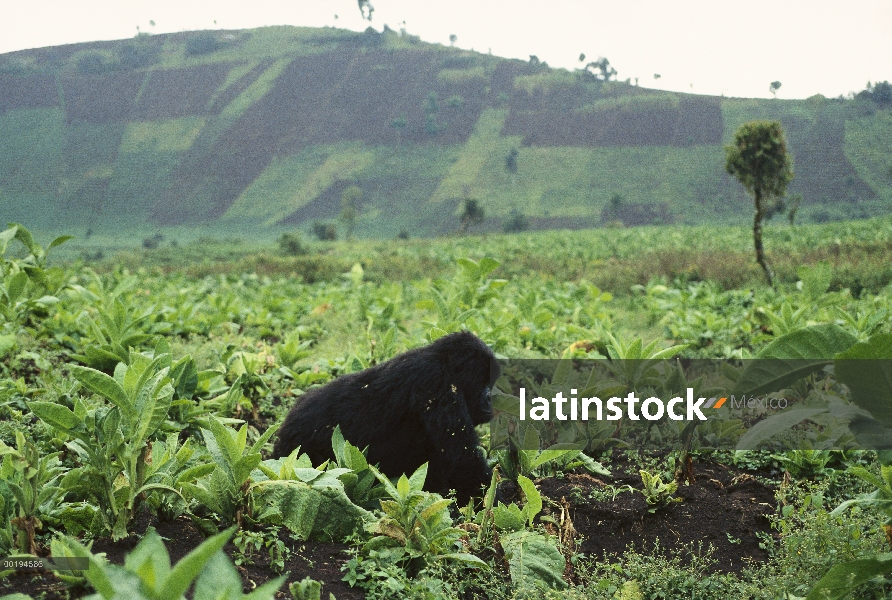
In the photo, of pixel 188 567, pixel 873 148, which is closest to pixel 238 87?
pixel 873 148

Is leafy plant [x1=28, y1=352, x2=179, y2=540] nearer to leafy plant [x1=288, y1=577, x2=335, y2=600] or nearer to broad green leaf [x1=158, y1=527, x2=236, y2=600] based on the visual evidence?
leafy plant [x1=288, y1=577, x2=335, y2=600]

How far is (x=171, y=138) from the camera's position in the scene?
263 feet

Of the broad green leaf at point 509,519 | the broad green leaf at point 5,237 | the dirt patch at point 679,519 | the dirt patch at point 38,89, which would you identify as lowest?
the dirt patch at point 679,519

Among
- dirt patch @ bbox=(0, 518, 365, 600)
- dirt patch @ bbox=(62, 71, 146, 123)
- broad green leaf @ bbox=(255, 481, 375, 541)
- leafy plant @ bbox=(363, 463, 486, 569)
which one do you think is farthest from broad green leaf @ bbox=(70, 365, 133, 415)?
dirt patch @ bbox=(62, 71, 146, 123)

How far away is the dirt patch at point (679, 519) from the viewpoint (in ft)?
9.48

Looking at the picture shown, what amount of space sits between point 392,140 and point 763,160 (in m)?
87.6

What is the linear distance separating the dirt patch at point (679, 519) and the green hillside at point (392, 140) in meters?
51.0

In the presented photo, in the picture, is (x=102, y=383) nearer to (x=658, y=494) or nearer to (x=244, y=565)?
(x=244, y=565)

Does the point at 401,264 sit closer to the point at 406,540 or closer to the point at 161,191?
the point at 406,540

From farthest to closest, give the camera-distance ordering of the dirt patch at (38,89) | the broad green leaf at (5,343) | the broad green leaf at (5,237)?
the dirt patch at (38,89), the broad green leaf at (5,237), the broad green leaf at (5,343)

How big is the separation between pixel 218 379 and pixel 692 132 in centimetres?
8798

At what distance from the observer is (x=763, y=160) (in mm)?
12133

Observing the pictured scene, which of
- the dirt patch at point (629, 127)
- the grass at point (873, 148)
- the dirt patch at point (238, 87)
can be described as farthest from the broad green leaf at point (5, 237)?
the dirt patch at point (238, 87)

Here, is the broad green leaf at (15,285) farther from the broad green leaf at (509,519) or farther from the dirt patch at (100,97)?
the dirt patch at (100,97)
